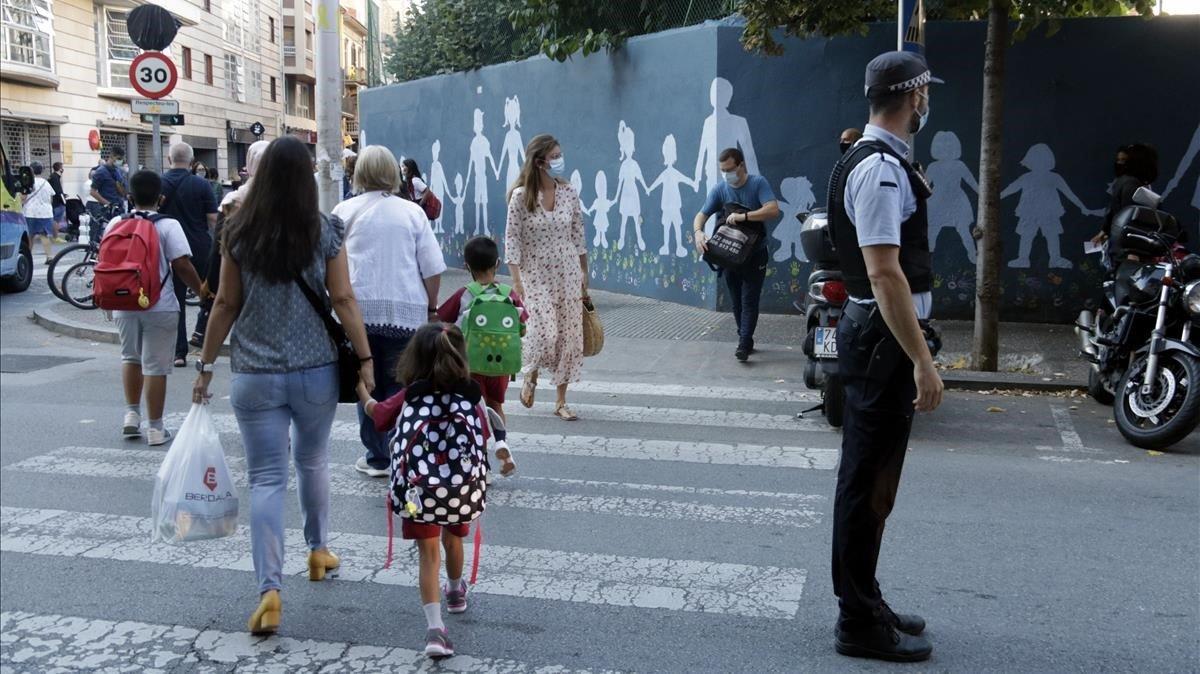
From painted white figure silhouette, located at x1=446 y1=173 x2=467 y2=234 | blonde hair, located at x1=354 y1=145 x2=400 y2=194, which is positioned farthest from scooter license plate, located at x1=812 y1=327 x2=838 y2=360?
painted white figure silhouette, located at x1=446 y1=173 x2=467 y2=234

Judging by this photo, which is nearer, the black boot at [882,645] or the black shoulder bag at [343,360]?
the black boot at [882,645]

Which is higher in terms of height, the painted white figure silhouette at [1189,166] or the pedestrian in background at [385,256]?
the painted white figure silhouette at [1189,166]

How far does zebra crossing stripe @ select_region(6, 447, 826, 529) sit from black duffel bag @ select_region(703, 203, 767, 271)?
13.4 feet

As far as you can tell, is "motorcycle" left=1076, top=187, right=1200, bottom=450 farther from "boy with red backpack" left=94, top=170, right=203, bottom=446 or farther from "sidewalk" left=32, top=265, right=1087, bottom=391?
"boy with red backpack" left=94, top=170, right=203, bottom=446

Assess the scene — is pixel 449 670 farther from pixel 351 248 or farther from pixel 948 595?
pixel 351 248

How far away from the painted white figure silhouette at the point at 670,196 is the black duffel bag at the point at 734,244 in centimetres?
343

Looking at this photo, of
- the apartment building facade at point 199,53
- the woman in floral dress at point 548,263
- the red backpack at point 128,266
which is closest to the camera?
the apartment building facade at point 199,53

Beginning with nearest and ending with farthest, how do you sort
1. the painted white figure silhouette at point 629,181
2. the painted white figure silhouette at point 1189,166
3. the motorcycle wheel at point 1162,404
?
the motorcycle wheel at point 1162,404 → the painted white figure silhouette at point 1189,166 → the painted white figure silhouette at point 629,181

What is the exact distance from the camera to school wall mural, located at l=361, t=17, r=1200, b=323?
1157 cm

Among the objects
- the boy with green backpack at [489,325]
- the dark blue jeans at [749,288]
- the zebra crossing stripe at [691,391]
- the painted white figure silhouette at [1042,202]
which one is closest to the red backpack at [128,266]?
the boy with green backpack at [489,325]

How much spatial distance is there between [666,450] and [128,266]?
339 centimetres

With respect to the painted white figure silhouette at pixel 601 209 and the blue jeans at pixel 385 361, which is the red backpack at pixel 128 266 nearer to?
the blue jeans at pixel 385 361

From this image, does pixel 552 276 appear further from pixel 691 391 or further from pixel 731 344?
pixel 731 344

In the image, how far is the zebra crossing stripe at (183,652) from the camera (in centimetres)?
395
